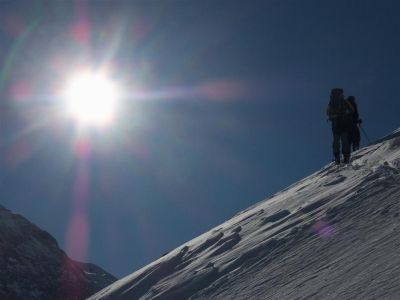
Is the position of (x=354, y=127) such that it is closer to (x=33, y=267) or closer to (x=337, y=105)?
(x=337, y=105)

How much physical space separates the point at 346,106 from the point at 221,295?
28.3ft

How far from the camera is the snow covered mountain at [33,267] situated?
112ft

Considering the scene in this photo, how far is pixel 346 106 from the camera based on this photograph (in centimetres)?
1700

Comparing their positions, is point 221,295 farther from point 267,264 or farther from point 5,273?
point 5,273

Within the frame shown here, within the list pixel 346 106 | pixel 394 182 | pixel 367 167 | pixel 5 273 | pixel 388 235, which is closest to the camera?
pixel 388 235

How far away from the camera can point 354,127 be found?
749 inches

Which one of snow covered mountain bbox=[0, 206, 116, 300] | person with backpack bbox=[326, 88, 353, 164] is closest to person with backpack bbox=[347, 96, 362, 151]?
person with backpack bbox=[326, 88, 353, 164]

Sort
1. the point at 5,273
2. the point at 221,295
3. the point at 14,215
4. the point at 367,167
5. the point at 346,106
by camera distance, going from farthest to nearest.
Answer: the point at 14,215 < the point at 5,273 < the point at 346,106 < the point at 367,167 < the point at 221,295

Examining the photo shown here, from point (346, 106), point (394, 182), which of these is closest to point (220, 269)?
point (394, 182)

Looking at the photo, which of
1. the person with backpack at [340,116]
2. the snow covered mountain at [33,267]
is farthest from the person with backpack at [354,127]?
the snow covered mountain at [33,267]

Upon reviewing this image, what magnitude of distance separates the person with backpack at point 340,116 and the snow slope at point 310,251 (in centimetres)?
69

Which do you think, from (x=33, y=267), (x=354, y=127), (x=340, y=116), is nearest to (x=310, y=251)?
(x=340, y=116)

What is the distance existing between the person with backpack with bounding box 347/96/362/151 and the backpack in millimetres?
842

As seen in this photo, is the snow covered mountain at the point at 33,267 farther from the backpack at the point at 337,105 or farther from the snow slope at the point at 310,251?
the backpack at the point at 337,105
